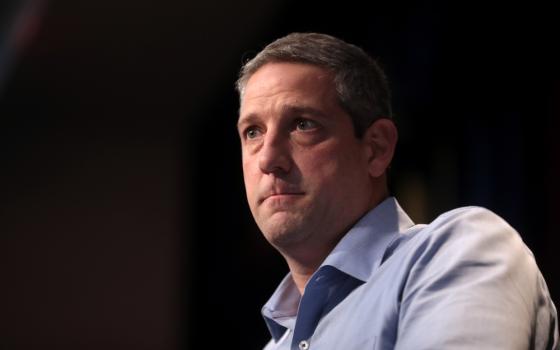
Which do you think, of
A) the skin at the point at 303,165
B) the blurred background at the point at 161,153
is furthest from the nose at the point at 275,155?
the blurred background at the point at 161,153

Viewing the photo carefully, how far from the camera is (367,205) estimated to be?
146cm

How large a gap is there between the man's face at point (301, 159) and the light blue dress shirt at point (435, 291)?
0.07 m

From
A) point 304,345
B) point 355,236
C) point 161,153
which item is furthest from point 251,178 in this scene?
point 161,153

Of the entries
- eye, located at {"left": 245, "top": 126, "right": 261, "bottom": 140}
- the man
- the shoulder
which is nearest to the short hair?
the man

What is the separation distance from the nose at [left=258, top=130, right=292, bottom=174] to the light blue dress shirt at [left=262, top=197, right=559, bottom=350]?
0.16 meters

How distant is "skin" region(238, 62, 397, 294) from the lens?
138cm

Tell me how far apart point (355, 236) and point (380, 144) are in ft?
0.75

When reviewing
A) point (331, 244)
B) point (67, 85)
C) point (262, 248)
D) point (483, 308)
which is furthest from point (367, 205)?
point (67, 85)

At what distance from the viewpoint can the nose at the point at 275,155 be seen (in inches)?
54.4

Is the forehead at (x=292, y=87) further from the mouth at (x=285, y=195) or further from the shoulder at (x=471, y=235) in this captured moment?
the shoulder at (x=471, y=235)

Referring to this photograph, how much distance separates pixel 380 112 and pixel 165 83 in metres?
4.08

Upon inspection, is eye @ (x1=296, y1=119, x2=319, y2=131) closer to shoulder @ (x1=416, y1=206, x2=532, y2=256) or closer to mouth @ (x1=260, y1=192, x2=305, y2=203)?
mouth @ (x1=260, y1=192, x2=305, y2=203)

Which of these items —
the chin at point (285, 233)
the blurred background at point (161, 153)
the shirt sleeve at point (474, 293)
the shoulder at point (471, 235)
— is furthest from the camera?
the blurred background at point (161, 153)

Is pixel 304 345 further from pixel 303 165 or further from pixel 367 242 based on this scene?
pixel 303 165
